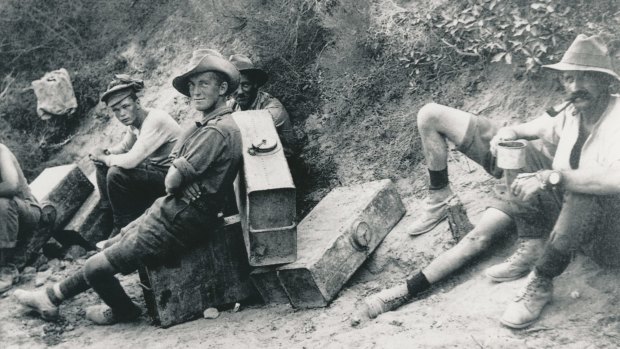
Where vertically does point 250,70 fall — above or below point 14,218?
above

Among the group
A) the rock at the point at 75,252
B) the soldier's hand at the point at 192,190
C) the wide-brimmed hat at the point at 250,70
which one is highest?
the wide-brimmed hat at the point at 250,70

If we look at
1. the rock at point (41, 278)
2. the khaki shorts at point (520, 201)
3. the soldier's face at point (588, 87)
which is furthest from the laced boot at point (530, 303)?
the rock at point (41, 278)

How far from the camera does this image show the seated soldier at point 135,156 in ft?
18.5

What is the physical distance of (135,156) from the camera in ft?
18.5

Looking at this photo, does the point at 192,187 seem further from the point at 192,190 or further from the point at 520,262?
the point at 520,262

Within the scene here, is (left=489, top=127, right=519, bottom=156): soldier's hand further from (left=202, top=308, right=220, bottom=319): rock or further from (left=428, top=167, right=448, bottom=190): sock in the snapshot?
(left=202, top=308, right=220, bottom=319): rock

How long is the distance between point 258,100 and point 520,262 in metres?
3.19

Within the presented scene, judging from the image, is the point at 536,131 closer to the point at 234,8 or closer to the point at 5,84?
the point at 234,8

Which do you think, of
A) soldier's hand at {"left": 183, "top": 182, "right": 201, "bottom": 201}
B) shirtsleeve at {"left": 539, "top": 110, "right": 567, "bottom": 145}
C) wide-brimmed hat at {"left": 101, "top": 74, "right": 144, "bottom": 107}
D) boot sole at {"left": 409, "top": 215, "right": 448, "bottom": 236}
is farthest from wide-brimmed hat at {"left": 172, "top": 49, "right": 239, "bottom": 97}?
shirtsleeve at {"left": 539, "top": 110, "right": 567, "bottom": 145}

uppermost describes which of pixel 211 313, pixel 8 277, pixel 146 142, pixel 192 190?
pixel 146 142

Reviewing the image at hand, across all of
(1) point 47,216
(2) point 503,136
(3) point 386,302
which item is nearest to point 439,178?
(2) point 503,136

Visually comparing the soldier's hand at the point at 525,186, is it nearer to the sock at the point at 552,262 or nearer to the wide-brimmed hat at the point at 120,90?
the sock at the point at 552,262

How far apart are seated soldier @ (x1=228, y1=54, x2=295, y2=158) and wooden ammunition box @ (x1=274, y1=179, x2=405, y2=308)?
1.04m

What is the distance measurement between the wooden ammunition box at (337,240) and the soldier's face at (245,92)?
1566 millimetres
